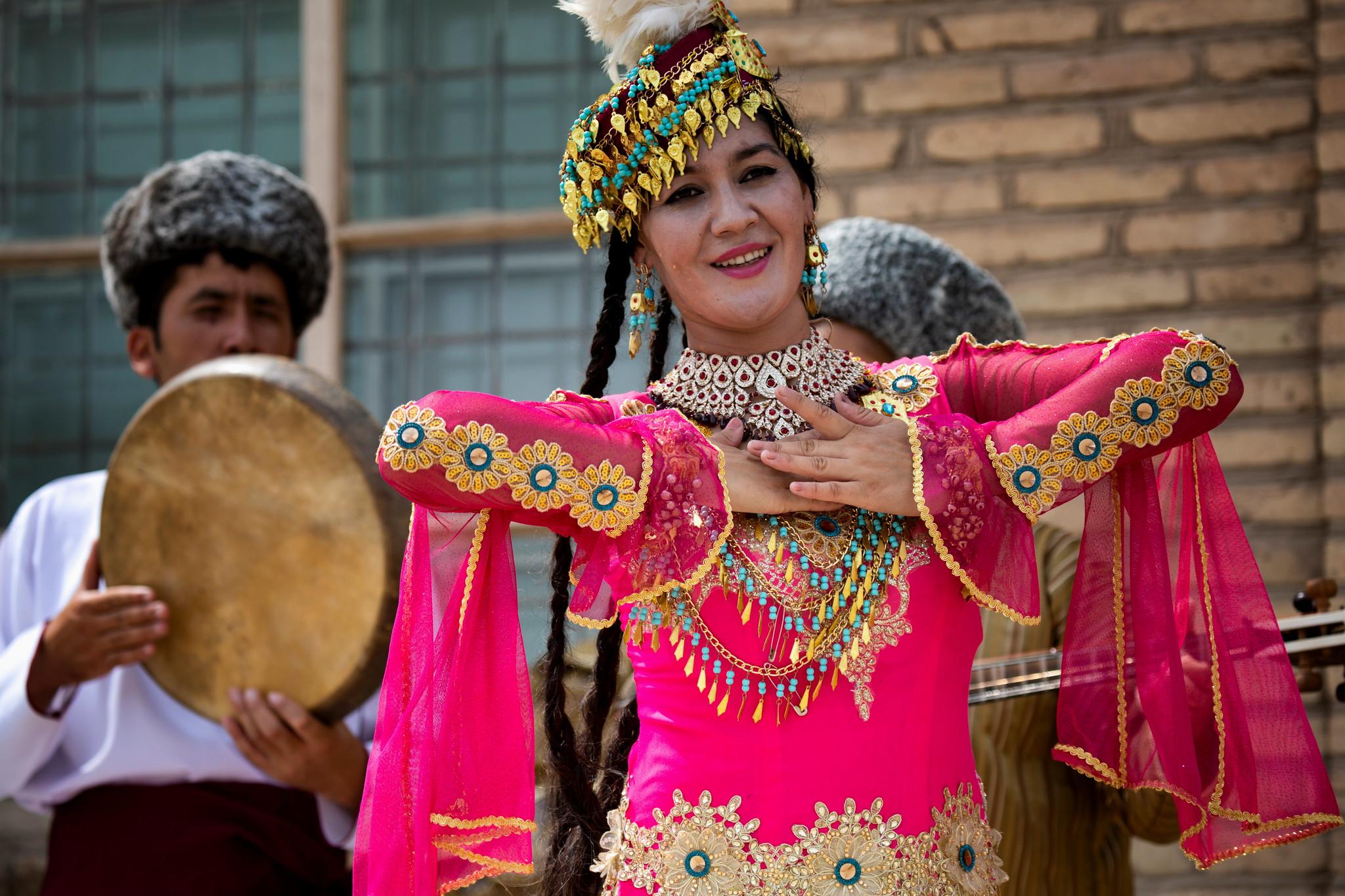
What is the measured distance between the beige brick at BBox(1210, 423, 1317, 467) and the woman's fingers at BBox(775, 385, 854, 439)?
2144 mm

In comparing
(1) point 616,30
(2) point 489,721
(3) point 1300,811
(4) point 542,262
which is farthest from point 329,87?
(3) point 1300,811

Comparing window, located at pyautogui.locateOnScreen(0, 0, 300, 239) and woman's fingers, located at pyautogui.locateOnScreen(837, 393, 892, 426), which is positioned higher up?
window, located at pyautogui.locateOnScreen(0, 0, 300, 239)

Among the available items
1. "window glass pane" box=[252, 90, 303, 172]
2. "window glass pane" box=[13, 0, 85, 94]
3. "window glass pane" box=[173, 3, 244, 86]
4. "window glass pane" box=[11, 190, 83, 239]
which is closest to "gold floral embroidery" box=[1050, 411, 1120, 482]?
"window glass pane" box=[252, 90, 303, 172]

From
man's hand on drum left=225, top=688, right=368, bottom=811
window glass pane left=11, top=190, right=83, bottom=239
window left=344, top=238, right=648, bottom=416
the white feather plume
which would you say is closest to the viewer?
the white feather plume

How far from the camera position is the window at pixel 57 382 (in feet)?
16.4

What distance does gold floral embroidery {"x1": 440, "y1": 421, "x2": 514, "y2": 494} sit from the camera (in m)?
1.95

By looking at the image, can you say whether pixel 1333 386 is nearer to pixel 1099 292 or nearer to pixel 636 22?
pixel 1099 292

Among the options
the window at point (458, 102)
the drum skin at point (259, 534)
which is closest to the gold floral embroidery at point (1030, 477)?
the drum skin at point (259, 534)

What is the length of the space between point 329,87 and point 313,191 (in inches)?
13.6

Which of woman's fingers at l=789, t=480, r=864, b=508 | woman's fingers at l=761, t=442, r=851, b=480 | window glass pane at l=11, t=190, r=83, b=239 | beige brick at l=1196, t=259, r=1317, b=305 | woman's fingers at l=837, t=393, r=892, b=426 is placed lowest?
woman's fingers at l=789, t=480, r=864, b=508

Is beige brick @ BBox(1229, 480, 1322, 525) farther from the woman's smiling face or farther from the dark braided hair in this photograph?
the woman's smiling face

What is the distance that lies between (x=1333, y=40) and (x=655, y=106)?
8.16 feet

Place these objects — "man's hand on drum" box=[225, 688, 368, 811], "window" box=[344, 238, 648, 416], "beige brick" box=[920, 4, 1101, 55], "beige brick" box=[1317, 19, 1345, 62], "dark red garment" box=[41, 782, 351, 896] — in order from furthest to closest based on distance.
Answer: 1. "window" box=[344, 238, 648, 416]
2. "beige brick" box=[920, 4, 1101, 55]
3. "beige brick" box=[1317, 19, 1345, 62]
4. "dark red garment" box=[41, 782, 351, 896]
5. "man's hand on drum" box=[225, 688, 368, 811]

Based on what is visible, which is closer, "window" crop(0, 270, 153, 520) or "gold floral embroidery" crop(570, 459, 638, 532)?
"gold floral embroidery" crop(570, 459, 638, 532)
